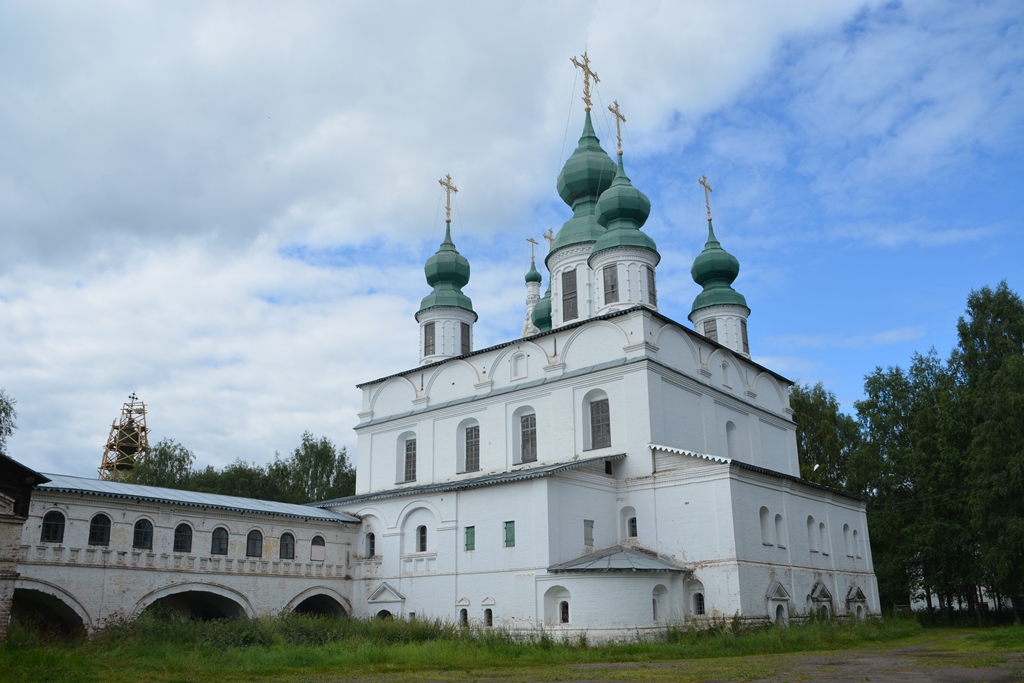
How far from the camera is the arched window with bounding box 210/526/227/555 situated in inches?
823

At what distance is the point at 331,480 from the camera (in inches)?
1569

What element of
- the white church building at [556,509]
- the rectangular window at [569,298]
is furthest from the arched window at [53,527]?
the rectangular window at [569,298]

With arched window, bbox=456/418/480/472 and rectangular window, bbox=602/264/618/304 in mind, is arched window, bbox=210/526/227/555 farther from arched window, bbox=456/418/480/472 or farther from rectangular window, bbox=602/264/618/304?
rectangular window, bbox=602/264/618/304

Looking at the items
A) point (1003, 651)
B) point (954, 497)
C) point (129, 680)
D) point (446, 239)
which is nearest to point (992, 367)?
point (954, 497)

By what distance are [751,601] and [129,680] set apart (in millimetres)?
12750

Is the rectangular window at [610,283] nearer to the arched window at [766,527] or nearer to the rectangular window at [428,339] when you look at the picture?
the arched window at [766,527]

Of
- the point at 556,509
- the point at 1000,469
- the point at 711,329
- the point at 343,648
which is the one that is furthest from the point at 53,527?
the point at 1000,469

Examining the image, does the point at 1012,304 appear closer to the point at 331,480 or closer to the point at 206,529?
the point at 206,529

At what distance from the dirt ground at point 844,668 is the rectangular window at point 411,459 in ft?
43.9

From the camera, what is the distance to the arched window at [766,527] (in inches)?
792

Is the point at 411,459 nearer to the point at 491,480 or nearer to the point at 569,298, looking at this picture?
the point at 491,480

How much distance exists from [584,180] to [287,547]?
1433cm

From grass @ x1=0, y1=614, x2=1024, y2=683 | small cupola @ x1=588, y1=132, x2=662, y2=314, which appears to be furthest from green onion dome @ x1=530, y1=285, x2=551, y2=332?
grass @ x1=0, y1=614, x2=1024, y2=683

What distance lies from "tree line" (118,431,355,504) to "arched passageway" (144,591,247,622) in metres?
13.1
